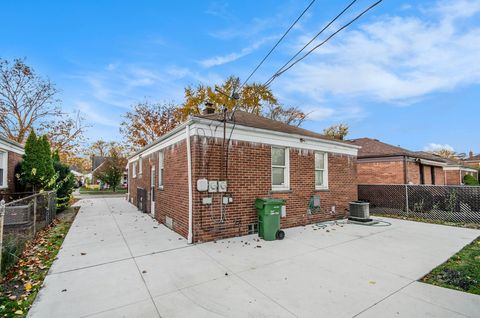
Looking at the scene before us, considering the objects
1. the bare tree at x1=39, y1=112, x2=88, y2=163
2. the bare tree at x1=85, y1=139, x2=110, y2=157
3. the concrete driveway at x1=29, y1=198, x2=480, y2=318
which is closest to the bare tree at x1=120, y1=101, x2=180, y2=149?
the bare tree at x1=39, y1=112, x2=88, y2=163

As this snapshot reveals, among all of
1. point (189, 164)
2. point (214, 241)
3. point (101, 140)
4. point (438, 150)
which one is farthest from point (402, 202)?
point (438, 150)

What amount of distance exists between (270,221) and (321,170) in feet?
13.7

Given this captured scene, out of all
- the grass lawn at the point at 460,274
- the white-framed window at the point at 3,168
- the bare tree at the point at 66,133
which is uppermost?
the bare tree at the point at 66,133

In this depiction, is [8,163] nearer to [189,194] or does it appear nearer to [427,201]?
[189,194]

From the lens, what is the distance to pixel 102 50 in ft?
33.4

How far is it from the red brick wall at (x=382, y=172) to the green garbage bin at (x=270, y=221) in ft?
39.6

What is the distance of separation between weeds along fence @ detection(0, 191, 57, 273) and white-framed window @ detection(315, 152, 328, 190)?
29.8ft

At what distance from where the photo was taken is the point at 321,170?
9453 millimetres

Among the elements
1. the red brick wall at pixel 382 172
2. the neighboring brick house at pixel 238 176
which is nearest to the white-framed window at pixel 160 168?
the neighboring brick house at pixel 238 176

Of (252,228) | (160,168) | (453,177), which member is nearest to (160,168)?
(160,168)

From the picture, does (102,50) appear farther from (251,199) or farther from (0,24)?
(251,199)

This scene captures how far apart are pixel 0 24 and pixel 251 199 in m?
13.5

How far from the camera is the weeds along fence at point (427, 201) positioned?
30.8ft

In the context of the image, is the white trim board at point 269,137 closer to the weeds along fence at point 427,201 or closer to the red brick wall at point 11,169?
the weeds along fence at point 427,201
